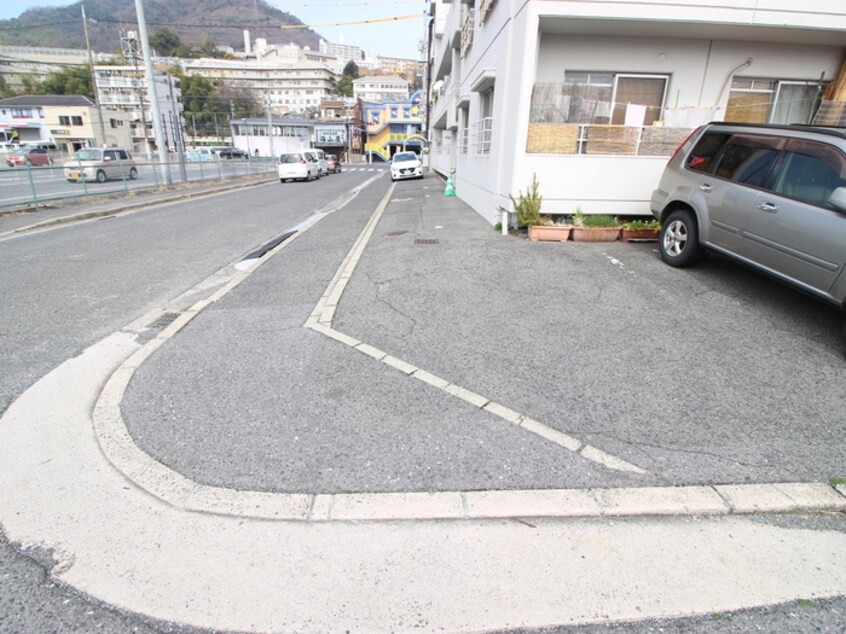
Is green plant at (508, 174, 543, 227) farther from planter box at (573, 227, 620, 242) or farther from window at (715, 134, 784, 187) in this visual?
window at (715, 134, 784, 187)

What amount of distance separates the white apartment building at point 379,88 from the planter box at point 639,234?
129733 millimetres

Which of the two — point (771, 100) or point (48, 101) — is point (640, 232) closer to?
point (771, 100)

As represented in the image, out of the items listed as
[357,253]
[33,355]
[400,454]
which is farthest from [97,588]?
[357,253]

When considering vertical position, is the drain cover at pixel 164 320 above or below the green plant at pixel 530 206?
below

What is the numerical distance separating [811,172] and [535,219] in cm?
439

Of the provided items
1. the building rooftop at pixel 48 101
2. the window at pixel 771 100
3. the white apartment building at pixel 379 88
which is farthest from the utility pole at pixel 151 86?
the white apartment building at pixel 379 88

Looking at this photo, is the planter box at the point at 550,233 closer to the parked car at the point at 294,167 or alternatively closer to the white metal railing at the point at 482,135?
the white metal railing at the point at 482,135

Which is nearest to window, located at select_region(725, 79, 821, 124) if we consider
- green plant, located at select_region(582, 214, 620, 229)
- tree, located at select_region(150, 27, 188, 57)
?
green plant, located at select_region(582, 214, 620, 229)

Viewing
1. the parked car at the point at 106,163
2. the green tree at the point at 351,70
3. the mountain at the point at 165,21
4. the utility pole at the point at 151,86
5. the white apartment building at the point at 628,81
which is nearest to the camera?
the white apartment building at the point at 628,81

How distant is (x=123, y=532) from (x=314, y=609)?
1129mm

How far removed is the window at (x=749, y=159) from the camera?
201 inches

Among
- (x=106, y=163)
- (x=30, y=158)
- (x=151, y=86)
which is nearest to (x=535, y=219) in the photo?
(x=151, y=86)

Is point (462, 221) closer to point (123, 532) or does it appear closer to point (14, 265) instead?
point (14, 265)

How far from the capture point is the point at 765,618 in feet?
6.25
